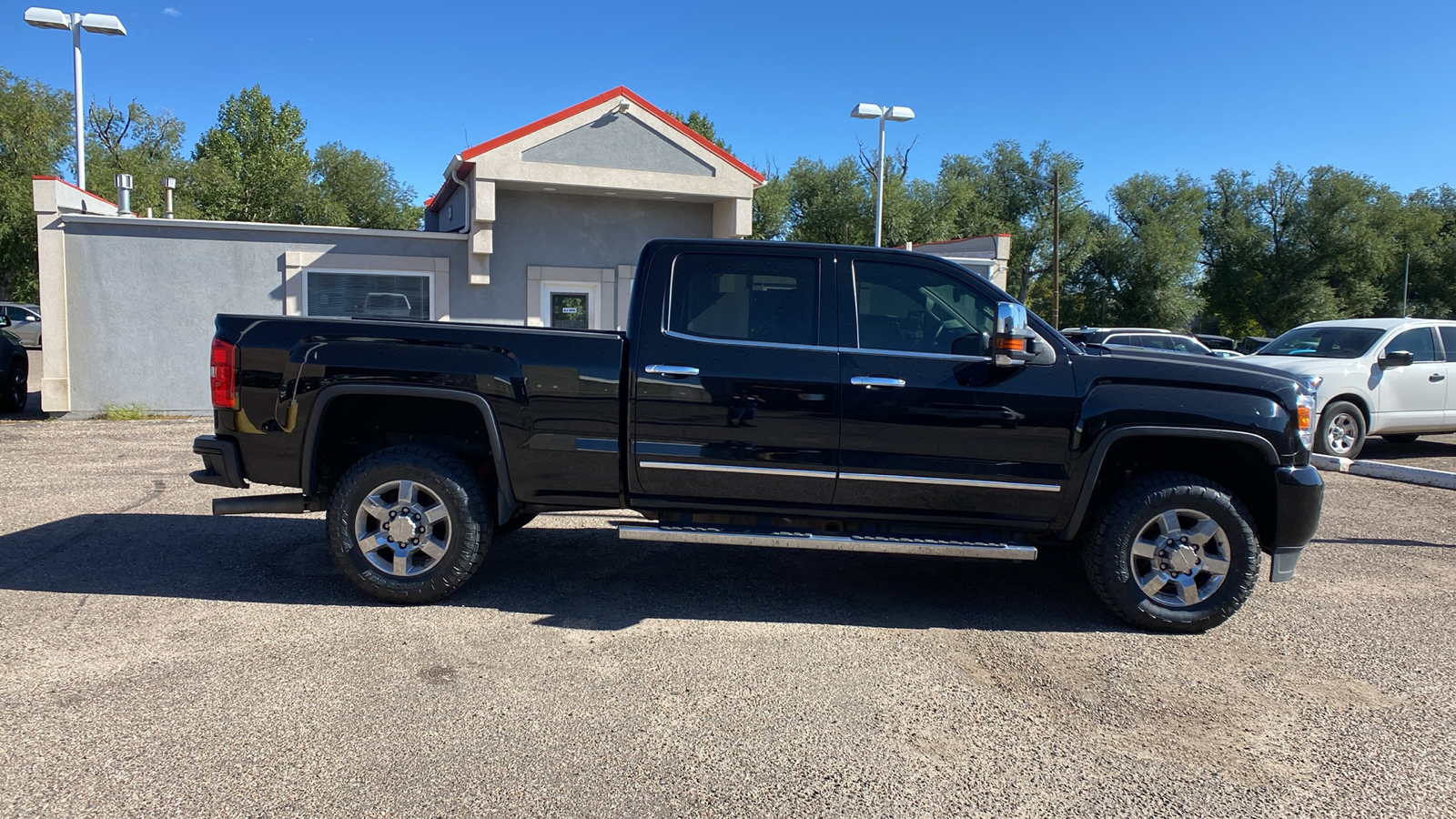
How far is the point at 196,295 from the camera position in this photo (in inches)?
536

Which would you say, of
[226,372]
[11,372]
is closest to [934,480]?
[226,372]

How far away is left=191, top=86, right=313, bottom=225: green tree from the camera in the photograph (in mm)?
44812

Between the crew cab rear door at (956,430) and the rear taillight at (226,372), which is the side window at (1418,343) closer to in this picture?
the crew cab rear door at (956,430)

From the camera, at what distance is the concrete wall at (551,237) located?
14477 millimetres

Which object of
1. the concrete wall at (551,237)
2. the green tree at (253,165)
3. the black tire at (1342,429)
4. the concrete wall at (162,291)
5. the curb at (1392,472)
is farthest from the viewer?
the green tree at (253,165)

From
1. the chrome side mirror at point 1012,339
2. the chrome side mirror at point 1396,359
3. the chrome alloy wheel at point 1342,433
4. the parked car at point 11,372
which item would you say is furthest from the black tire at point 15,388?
the chrome side mirror at point 1396,359

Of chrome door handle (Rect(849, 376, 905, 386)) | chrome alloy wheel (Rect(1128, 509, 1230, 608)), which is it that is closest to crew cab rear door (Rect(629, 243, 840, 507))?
chrome door handle (Rect(849, 376, 905, 386))

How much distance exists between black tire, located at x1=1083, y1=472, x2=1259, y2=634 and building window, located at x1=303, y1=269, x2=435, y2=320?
1169cm

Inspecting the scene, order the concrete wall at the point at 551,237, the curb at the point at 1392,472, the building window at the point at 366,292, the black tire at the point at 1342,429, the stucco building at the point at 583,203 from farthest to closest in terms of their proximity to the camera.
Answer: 1. the concrete wall at the point at 551,237
2. the building window at the point at 366,292
3. the stucco building at the point at 583,203
4. the black tire at the point at 1342,429
5. the curb at the point at 1392,472

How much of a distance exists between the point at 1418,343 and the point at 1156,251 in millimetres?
44792

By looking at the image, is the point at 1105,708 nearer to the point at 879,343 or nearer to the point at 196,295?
the point at 879,343

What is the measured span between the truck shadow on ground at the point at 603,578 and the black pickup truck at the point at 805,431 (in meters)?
0.50

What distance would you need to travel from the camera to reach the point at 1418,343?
38.1ft

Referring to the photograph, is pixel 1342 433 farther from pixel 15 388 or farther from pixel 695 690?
pixel 15 388
